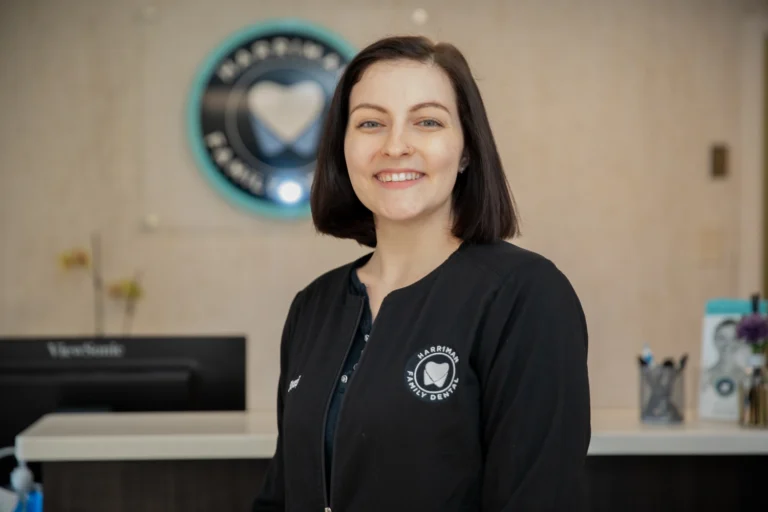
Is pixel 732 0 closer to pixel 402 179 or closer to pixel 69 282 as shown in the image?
pixel 69 282

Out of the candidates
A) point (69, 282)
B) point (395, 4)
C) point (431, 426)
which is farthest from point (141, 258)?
point (431, 426)

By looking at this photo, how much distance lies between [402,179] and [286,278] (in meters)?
2.81

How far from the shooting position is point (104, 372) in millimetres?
2236

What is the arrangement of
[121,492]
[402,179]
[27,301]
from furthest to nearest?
[27,301]
[121,492]
[402,179]

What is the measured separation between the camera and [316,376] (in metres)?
1.44

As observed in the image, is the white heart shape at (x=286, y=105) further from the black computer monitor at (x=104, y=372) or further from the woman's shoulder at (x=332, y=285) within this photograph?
the woman's shoulder at (x=332, y=285)

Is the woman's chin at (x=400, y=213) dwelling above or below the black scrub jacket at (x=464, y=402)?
above

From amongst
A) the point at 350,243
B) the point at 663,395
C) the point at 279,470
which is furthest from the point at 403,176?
the point at 350,243

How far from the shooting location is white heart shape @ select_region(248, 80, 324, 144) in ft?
13.6

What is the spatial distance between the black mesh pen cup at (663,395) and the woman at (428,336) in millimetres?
877

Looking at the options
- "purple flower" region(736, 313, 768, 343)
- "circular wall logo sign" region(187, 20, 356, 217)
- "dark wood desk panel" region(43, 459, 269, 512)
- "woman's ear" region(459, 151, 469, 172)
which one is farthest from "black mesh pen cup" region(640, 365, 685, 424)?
"circular wall logo sign" region(187, 20, 356, 217)

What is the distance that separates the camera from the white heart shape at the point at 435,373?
1306 millimetres

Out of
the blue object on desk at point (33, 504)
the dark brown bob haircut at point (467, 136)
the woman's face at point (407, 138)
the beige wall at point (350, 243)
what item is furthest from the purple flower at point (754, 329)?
the beige wall at point (350, 243)

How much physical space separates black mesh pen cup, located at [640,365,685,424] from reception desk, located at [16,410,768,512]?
0.08 m
